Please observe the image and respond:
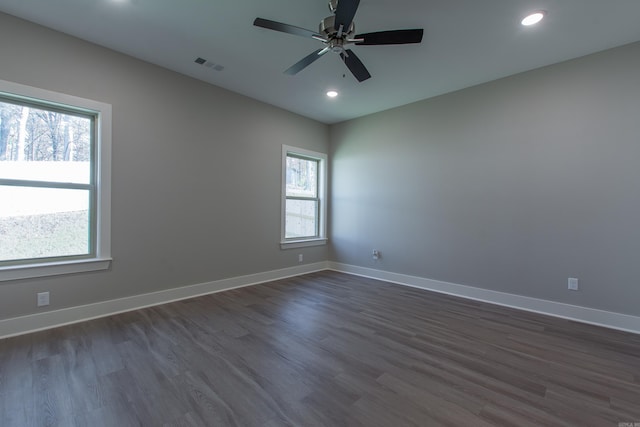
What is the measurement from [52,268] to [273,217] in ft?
8.81

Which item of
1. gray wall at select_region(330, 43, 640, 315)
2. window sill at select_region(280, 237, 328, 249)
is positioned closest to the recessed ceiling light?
gray wall at select_region(330, 43, 640, 315)

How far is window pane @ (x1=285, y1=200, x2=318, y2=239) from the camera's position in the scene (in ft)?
16.1

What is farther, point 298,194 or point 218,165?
point 298,194

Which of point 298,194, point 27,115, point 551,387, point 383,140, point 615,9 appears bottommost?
point 551,387

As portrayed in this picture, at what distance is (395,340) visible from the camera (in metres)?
2.51

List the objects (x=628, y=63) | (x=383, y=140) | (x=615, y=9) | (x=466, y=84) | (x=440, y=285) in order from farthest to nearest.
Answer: (x=383, y=140)
(x=440, y=285)
(x=466, y=84)
(x=628, y=63)
(x=615, y=9)

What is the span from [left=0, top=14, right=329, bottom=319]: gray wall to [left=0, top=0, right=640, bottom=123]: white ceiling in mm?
248

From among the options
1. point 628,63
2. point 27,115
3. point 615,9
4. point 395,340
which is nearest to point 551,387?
point 395,340

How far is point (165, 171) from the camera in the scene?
3.39 meters

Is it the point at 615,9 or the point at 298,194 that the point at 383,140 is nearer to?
A: the point at 298,194

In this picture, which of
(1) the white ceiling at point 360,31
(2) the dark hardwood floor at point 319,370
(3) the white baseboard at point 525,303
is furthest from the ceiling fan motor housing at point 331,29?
(3) the white baseboard at point 525,303

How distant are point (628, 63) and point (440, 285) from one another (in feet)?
10.4

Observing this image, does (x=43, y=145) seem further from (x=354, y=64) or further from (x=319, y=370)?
(x=319, y=370)

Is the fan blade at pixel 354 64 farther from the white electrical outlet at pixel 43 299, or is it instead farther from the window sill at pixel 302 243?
the white electrical outlet at pixel 43 299
